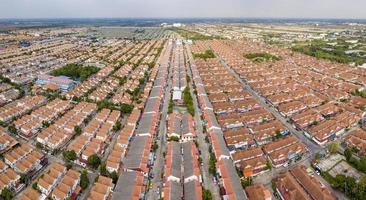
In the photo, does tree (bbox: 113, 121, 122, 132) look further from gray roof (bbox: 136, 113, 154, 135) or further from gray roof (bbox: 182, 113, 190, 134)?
gray roof (bbox: 182, 113, 190, 134)

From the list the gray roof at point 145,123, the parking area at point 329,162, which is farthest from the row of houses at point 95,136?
the parking area at point 329,162

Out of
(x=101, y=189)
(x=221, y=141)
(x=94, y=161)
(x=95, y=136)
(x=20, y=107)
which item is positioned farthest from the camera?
(x=20, y=107)

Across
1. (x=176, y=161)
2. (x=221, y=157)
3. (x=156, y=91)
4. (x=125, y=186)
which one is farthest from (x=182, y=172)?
(x=156, y=91)

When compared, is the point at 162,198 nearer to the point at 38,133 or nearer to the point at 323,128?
the point at 38,133

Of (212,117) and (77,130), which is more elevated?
(212,117)

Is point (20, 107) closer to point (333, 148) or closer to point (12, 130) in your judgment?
point (12, 130)

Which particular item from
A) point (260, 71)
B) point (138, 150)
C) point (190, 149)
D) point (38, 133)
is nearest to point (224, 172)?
point (190, 149)

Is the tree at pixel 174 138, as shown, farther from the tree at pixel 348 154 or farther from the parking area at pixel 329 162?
the tree at pixel 348 154
